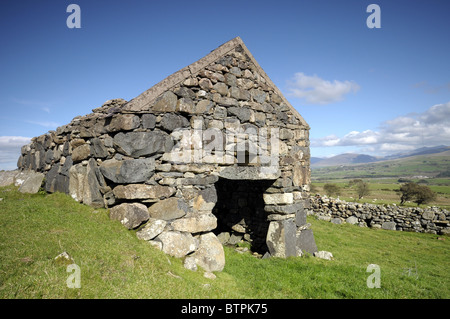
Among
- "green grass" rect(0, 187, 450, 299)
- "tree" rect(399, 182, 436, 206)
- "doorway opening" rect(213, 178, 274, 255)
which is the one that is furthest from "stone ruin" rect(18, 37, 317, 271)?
"tree" rect(399, 182, 436, 206)

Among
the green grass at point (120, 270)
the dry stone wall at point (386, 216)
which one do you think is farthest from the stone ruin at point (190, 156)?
the dry stone wall at point (386, 216)

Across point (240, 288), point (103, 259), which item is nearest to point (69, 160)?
point (103, 259)

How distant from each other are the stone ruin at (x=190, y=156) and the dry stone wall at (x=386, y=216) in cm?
1029

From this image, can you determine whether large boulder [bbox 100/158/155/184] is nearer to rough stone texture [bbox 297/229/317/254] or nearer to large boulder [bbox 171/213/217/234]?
large boulder [bbox 171/213/217/234]

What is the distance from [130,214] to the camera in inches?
205

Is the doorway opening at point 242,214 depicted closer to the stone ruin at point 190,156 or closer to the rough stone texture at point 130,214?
the stone ruin at point 190,156

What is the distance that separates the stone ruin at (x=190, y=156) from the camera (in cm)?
536

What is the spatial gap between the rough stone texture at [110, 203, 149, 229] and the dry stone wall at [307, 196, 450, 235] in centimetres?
1484

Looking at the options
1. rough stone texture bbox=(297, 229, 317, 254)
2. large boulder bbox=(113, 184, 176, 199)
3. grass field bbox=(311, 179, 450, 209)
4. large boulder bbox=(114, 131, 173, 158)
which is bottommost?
grass field bbox=(311, 179, 450, 209)

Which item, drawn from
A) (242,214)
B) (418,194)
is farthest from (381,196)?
(242,214)

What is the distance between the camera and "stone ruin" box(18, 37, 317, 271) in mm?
5355

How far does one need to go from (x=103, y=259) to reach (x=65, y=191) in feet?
11.2

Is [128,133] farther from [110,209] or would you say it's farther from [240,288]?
[240,288]

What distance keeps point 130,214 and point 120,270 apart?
1.40 meters
